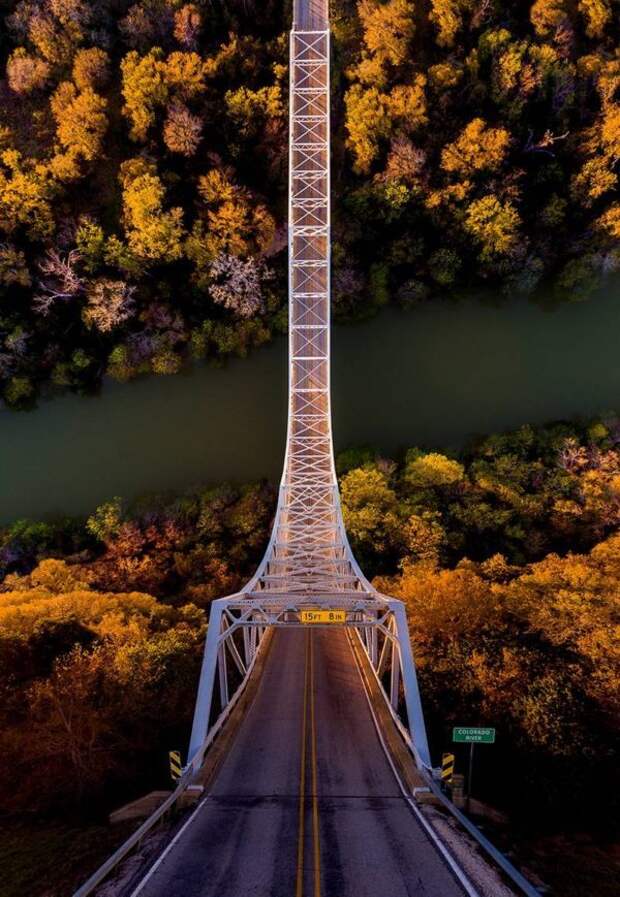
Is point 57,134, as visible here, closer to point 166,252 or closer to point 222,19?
point 166,252

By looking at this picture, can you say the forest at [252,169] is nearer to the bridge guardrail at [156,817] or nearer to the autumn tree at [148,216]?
the autumn tree at [148,216]

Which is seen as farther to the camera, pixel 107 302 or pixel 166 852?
pixel 107 302

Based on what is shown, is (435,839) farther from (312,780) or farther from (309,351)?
(309,351)

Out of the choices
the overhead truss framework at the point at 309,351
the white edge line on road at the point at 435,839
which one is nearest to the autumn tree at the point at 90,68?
the overhead truss framework at the point at 309,351

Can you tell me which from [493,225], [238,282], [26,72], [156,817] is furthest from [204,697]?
[26,72]

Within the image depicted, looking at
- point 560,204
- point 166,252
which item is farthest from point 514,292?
point 166,252

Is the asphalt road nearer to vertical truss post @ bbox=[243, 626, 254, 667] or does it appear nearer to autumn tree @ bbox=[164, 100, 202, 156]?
vertical truss post @ bbox=[243, 626, 254, 667]

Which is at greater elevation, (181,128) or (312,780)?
(181,128)

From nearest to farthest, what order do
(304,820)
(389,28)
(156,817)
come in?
(156,817), (304,820), (389,28)
